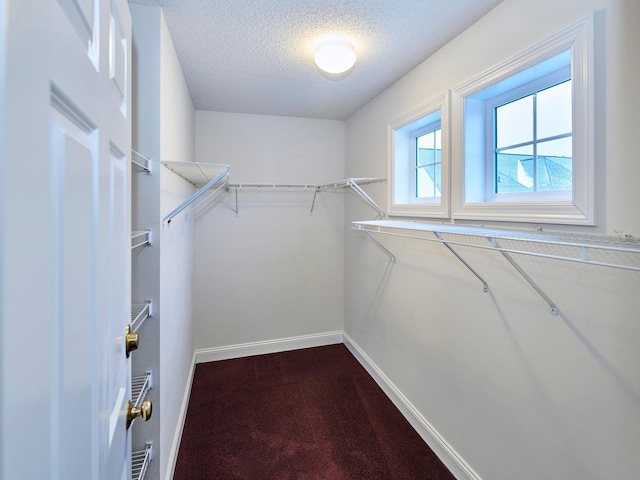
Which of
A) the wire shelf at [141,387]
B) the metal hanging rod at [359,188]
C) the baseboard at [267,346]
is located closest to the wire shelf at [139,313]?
the wire shelf at [141,387]

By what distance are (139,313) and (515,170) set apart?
1800mm

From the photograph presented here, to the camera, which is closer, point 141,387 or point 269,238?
point 141,387

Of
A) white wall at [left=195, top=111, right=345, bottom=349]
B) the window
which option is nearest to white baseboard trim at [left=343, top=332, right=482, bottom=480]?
white wall at [left=195, top=111, right=345, bottom=349]

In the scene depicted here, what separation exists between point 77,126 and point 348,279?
8.88ft

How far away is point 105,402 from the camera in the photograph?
2.07 feet

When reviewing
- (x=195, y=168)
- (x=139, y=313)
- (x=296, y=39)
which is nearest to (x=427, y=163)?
(x=296, y=39)

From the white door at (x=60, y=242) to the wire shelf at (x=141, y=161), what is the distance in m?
0.60

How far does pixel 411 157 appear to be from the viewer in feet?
7.30

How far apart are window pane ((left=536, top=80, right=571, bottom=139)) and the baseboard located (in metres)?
2.51

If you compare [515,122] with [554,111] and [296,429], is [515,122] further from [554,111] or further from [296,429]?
[296,429]

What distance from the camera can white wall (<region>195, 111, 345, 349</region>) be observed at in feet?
9.13

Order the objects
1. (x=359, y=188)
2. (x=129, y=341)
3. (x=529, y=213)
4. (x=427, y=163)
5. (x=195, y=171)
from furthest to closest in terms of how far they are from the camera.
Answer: (x=359, y=188) → (x=427, y=163) → (x=195, y=171) → (x=529, y=213) → (x=129, y=341)

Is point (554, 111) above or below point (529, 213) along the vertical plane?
above

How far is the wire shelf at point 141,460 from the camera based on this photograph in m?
1.30
